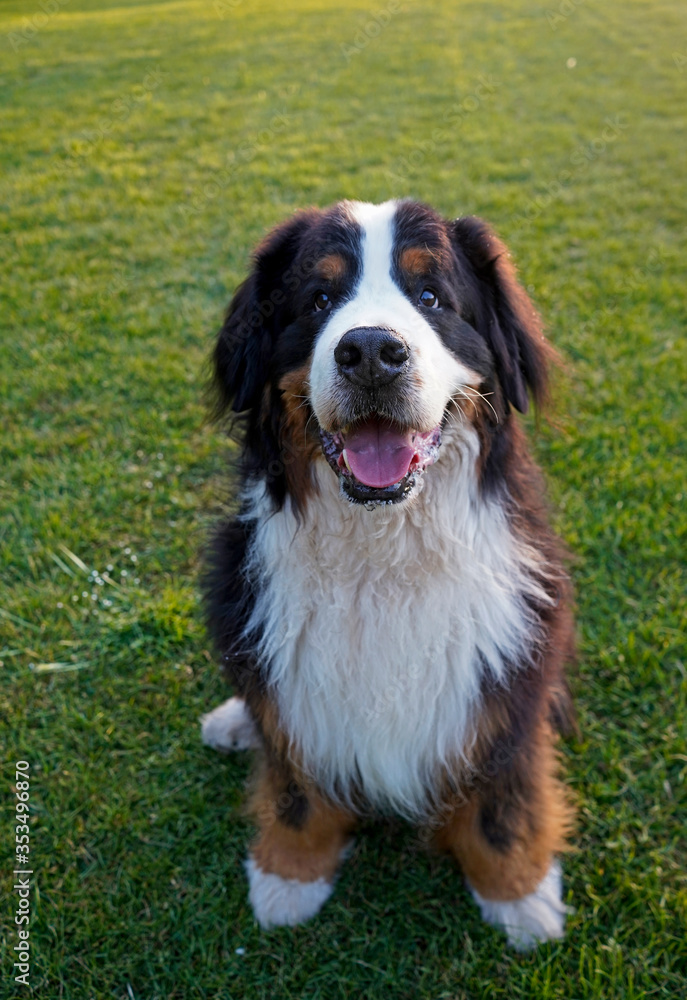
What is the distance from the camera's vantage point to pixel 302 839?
8.32ft

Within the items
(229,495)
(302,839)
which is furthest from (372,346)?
(302,839)

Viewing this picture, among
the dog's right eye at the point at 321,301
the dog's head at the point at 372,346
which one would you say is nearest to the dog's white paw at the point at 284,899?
the dog's head at the point at 372,346

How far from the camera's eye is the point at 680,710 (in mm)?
3008

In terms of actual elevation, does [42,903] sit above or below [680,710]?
below

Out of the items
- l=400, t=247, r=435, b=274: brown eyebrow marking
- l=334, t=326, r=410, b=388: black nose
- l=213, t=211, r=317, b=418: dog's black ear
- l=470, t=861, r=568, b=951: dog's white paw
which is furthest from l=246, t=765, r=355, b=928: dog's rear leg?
l=400, t=247, r=435, b=274: brown eyebrow marking

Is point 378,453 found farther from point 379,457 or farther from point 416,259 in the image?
point 416,259

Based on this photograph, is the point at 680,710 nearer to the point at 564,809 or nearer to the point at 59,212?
the point at 564,809

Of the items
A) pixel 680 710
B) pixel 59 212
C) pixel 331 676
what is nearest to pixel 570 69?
pixel 59 212

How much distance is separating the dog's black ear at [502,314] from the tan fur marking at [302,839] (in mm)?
1510

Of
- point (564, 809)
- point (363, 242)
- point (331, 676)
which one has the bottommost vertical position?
point (564, 809)

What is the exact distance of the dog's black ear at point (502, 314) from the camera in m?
2.30

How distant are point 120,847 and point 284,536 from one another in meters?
1.41

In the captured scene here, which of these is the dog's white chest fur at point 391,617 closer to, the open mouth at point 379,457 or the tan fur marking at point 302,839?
the open mouth at point 379,457

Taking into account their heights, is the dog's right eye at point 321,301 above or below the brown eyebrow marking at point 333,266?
below
